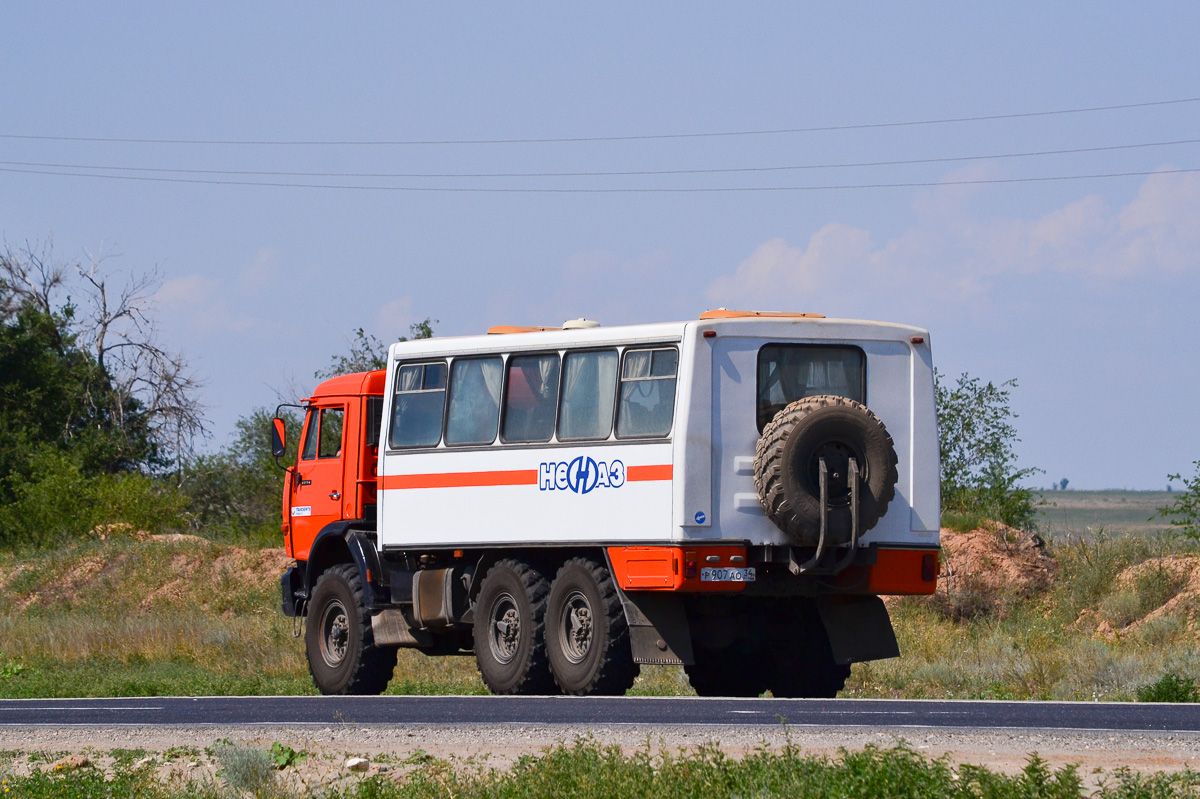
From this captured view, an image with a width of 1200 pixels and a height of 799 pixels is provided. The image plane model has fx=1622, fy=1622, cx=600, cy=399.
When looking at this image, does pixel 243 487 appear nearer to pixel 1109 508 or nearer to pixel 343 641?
pixel 343 641

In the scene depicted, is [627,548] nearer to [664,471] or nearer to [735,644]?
[664,471]

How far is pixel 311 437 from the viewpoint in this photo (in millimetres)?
18562

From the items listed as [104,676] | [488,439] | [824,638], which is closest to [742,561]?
[824,638]

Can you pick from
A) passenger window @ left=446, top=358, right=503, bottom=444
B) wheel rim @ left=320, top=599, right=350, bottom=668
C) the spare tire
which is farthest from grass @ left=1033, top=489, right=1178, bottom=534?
the spare tire

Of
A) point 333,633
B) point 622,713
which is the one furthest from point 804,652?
point 333,633

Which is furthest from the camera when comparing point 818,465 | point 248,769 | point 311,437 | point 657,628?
point 311,437

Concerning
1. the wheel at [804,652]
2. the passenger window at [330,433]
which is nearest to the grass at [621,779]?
the wheel at [804,652]

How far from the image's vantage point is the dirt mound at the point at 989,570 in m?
28.5

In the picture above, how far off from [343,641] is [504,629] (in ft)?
9.37

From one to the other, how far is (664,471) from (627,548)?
814 mm

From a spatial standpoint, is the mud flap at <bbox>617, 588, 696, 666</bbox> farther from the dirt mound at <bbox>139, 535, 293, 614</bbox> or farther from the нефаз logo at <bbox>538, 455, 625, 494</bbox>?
the dirt mound at <bbox>139, 535, 293, 614</bbox>

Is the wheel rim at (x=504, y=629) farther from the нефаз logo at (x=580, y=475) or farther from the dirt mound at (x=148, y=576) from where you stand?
the dirt mound at (x=148, y=576)

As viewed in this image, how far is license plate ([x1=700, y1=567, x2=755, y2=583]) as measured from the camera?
45.2ft

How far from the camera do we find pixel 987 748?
9.50m
